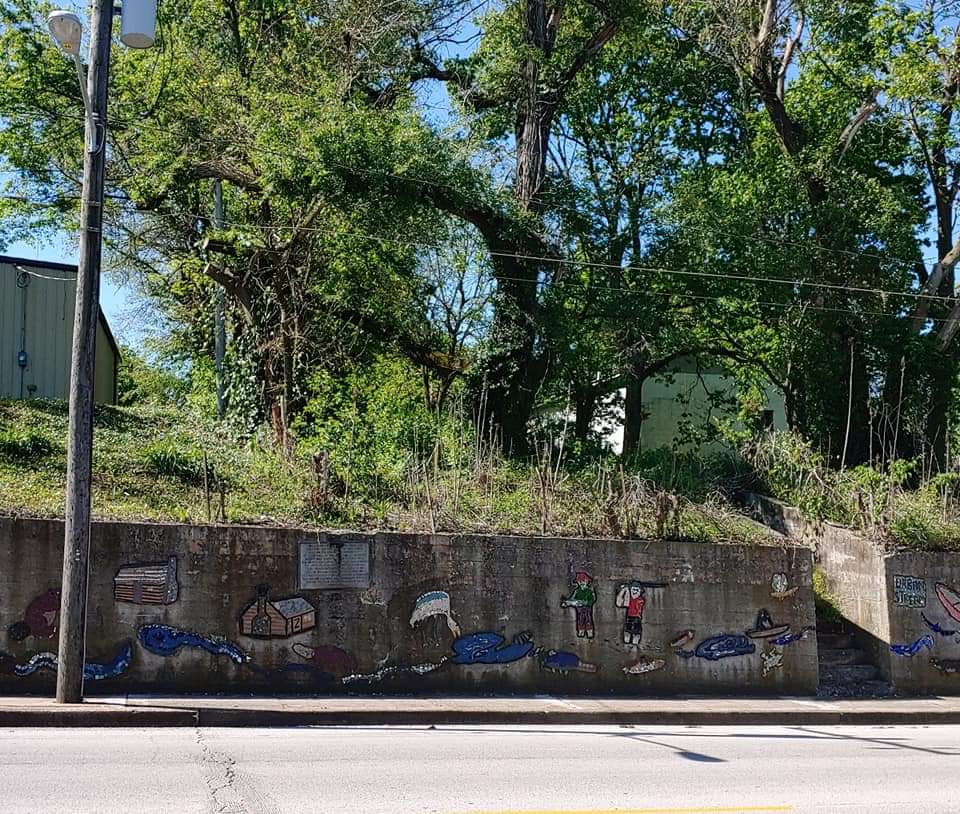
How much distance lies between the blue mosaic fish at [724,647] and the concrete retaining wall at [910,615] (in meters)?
2.33

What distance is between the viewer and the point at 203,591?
42.0 feet

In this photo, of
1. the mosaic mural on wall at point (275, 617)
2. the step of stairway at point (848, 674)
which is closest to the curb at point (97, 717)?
the mosaic mural on wall at point (275, 617)

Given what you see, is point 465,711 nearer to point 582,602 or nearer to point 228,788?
point 582,602

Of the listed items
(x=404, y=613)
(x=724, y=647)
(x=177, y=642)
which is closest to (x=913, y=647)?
(x=724, y=647)

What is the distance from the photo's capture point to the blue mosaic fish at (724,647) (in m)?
14.7

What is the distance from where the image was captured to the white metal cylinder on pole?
10.5 meters

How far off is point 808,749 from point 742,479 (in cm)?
948

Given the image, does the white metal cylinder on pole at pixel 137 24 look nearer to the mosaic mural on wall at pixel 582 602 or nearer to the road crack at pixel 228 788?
the road crack at pixel 228 788

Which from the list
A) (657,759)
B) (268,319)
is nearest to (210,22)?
(268,319)

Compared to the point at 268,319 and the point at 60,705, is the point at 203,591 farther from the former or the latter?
the point at 268,319

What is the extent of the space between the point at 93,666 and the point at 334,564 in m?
3.17

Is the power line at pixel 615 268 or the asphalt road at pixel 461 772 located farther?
the power line at pixel 615 268

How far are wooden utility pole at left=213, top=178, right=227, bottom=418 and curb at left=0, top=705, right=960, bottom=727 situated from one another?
1152cm

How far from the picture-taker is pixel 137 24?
34.6 ft
